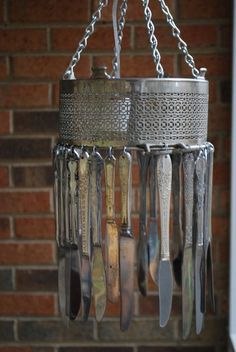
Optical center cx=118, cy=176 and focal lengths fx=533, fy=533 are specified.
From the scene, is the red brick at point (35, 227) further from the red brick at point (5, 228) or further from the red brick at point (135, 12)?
the red brick at point (135, 12)

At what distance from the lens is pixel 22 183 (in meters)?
1.63

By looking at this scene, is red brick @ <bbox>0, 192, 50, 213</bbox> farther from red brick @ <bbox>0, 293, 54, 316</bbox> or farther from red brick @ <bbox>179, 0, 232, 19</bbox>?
red brick @ <bbox>179, 0, 232, 19</bbox>

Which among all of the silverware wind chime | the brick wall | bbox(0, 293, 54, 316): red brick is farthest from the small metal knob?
bbox(0, 293, 54, 316): red brick

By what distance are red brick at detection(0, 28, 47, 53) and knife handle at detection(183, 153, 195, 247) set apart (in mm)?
903

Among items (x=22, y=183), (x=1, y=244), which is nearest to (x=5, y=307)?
(x=1, y=244)

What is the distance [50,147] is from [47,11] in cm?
40

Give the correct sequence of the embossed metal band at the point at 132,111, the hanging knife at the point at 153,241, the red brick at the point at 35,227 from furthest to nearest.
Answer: the red brick at the point at 35,227
the hanging knife at the point at 153,241
the embossed metal band at the point at 132,111

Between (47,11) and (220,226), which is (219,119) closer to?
(220,226)

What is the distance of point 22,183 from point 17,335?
0.49 metres

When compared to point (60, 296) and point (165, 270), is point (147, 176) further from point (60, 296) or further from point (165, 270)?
point (60, 296)

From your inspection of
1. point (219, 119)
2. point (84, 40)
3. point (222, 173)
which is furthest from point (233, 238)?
point (84, 40)

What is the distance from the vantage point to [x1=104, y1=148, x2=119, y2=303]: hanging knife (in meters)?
0.80

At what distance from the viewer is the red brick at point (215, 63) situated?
1568mm

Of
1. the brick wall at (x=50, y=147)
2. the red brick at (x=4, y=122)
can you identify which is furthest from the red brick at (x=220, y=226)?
the red brick at (x=4, y=122)
